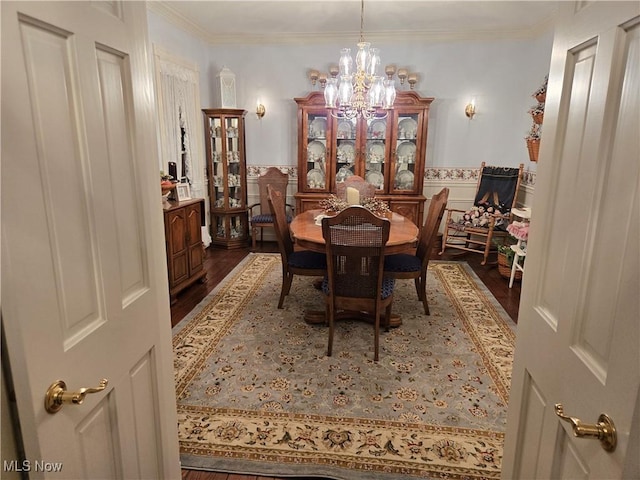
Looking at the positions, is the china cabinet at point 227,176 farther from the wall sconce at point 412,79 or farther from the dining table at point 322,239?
the wall sconce at point 412,79

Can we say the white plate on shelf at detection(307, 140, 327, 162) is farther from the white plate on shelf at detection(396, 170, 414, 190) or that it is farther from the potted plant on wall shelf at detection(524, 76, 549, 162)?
the potted plant on wall shelf at detection(524, 76, 549, 162)

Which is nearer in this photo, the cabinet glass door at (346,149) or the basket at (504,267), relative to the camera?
the basket at (504,267)

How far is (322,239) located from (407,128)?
9.10 feet

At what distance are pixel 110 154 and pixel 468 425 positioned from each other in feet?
6.68

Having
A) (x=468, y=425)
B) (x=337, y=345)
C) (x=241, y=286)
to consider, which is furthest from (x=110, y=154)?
(x=241, y=286)

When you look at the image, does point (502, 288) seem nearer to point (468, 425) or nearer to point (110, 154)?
point (468, 425)

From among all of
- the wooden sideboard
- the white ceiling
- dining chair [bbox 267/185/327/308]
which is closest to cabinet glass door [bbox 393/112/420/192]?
the white ceiling

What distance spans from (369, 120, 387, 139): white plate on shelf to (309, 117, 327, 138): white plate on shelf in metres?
0.58

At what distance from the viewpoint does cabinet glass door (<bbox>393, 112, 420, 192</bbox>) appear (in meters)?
5.03

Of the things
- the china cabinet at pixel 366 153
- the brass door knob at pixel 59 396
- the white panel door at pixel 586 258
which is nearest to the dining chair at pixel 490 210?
the china cabinet at pixel 366 153

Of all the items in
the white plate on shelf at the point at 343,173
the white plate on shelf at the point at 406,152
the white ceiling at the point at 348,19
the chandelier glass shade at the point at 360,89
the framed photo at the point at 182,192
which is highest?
the white ceiling at the point at 348,19

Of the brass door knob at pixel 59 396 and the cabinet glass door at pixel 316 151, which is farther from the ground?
the cabinet glass door at pixel 316 151

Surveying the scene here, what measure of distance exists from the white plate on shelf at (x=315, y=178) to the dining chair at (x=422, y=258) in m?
2.11

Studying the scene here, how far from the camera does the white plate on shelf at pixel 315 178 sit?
5.25 meters
